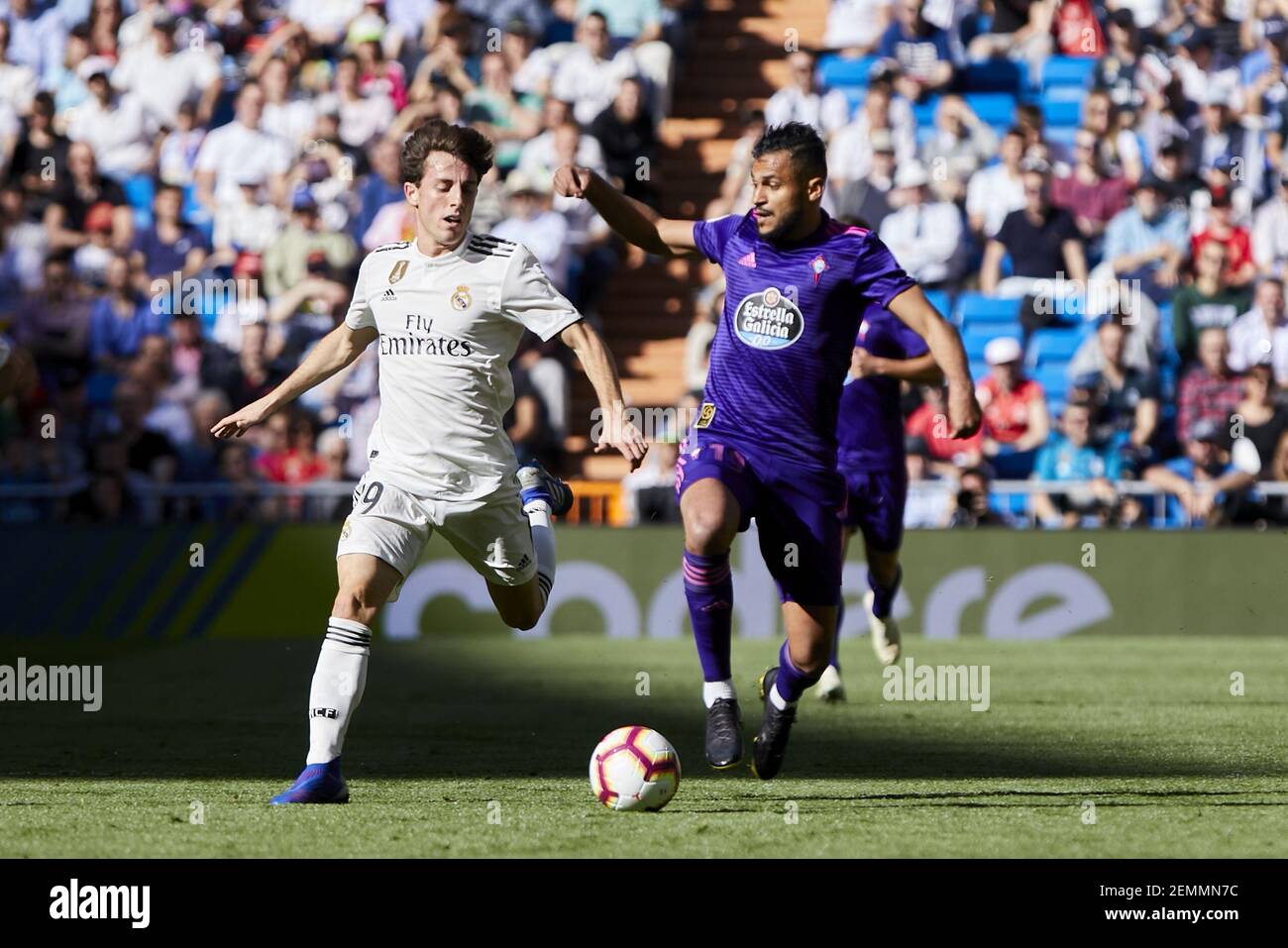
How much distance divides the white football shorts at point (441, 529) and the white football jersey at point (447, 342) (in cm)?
6

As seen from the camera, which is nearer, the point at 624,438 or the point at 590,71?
the point at 624,438

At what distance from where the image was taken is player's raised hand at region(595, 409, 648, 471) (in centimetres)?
750

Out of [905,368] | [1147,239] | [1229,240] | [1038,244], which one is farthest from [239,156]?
[905,368]

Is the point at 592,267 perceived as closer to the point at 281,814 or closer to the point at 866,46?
the point at 866,46

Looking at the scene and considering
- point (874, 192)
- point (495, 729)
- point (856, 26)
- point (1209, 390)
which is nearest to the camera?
point (495, 729)

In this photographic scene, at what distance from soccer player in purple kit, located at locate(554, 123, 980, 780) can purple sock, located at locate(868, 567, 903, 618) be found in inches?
163

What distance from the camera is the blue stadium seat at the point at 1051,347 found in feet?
62.0

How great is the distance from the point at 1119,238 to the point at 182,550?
8.67 m

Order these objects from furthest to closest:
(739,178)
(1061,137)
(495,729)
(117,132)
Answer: (117,132)
(1061,137)
(739,178)
(495,729)

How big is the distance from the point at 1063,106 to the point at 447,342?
13.8 meters

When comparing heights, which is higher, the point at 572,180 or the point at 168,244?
the point at 168,244

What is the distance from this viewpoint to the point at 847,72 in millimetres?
21344

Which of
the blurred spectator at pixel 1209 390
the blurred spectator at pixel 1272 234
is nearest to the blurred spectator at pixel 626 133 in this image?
the blurred spectator at pixel 1209 390

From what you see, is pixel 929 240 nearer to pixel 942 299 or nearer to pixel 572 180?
pixel 942 299
